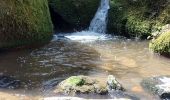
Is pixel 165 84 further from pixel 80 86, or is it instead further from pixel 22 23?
pixel 22 23

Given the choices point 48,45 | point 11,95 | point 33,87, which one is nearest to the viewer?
point 11,95

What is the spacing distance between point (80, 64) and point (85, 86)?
7.50 ft

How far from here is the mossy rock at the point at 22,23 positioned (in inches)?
467

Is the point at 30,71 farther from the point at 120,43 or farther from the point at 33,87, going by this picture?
the point at 120,43

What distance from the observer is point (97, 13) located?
1708cm

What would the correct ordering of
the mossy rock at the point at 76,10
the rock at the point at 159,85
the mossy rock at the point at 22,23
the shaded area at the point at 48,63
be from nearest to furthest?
1. the rock at the point at 159,85
2. the shaded area at the point at 48,63
3. the mossy rock at the point at 22,23
4. the mossy rock at the point at 76,10

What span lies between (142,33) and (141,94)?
650 cm

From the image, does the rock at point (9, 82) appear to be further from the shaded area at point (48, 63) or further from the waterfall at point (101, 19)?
the waterfall at point (101, 19)

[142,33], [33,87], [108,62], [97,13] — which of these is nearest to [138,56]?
[108,62]

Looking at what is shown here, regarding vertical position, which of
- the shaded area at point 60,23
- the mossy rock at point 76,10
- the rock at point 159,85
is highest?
the mossy rock at point 76,10

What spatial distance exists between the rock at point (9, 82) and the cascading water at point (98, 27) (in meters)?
5.91

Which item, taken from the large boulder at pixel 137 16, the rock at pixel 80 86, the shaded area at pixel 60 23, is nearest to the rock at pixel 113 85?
the rock at pixel 80 86

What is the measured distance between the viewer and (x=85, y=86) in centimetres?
866

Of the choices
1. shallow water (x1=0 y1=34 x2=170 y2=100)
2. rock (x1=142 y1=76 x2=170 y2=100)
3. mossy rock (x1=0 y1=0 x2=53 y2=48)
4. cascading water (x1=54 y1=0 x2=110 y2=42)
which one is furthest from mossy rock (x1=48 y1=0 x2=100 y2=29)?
rock (x1=142 y1=76 x2=170 y2=100)
